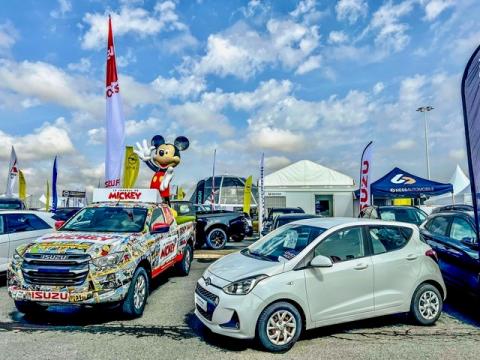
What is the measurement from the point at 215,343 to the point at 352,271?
197 cm

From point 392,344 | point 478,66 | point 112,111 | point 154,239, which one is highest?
point 112,111

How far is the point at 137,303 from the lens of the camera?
235 inches

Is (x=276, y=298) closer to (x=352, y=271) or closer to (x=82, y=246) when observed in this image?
(x=352, y=271)

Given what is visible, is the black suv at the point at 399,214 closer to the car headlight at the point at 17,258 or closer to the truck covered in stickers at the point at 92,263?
the truck covered in stickers at the point at 92,263

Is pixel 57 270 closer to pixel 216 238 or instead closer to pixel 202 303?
pixel 202 303

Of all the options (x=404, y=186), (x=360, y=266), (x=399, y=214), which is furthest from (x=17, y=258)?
(x=404, y=186)

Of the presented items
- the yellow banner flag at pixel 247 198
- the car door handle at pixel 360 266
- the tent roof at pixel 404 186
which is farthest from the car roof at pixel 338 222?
the yellow banner flag at pixel 247 198

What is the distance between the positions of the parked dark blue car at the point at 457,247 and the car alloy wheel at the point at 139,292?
16.6 feet

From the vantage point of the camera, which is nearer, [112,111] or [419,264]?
[419,264]

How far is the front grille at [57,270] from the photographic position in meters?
5.28

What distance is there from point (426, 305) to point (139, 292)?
4219 millimetres

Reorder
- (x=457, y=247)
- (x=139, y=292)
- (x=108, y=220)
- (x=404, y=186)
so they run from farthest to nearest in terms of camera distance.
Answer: (x=404, y=186) < (x=108, y=220) < (x=457, y=247) < (x=139, y=292)

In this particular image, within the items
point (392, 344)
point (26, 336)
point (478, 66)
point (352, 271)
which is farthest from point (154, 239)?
point (478, 66)

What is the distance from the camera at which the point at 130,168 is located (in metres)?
14.8
